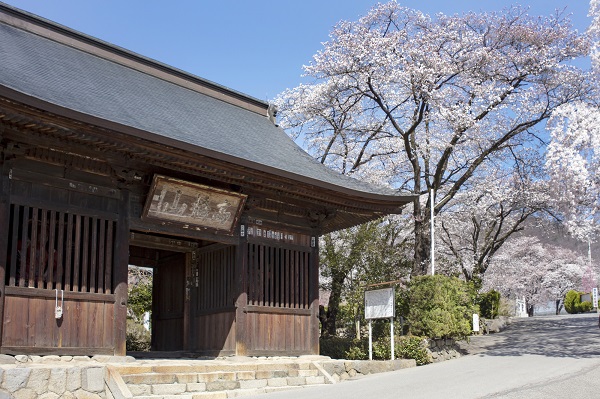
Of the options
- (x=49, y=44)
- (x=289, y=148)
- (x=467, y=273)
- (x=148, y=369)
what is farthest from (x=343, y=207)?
(x=467, y=273)

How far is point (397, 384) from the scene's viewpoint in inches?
425

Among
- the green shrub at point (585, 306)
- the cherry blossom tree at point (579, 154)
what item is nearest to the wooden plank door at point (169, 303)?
the cherry blossom tree at point (579, 154)

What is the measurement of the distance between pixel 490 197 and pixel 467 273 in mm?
4624

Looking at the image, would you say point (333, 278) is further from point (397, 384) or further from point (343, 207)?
point (397, 384)

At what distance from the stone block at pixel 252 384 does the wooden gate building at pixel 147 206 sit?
1.44 m

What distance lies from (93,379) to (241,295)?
3.85m

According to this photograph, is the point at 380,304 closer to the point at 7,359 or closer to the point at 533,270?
the point at 7,359

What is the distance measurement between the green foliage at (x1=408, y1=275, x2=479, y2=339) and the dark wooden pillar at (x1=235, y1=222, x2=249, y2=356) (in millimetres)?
5358

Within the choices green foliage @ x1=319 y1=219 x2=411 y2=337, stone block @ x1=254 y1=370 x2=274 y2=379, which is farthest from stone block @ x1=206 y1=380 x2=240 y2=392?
green foliage @ x1=319 y1=219 x2=411 y2=337

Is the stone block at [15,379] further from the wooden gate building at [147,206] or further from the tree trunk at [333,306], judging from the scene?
the tree trunk at [333,306]

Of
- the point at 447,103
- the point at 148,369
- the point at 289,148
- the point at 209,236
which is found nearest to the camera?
the point at 148,369

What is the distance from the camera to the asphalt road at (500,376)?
9.40m

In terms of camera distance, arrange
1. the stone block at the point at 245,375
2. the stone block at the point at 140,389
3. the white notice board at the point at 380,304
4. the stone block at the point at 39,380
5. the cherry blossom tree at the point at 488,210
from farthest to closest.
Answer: the cherry blossom tree at the point at 488,210
the white notice board at the point at 380,304
the stone block at the point at 245,375
the stone block at the point at 140,389
the stone block at the point at 39,380

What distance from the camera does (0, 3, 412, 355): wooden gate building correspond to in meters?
9.53
